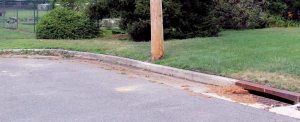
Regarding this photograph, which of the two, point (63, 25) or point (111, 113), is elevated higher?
point (63, 25)

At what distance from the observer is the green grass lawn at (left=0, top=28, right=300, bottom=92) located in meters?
9.28

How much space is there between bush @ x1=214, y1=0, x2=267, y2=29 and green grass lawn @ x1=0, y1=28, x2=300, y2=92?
5.45 m

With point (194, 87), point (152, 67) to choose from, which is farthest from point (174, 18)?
point (194, 87)

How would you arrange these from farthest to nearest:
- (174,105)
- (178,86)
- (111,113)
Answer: (178,86) → (174,105) → (111,113)

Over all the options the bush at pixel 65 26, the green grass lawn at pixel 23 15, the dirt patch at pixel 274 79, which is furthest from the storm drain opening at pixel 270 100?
the green grass lawn at pixel 23 15

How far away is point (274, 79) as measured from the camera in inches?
349

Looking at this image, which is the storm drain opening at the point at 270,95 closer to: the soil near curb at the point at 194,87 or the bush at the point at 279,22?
the soil near curb at the point at 194,87

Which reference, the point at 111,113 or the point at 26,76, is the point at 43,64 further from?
the point at 111,113

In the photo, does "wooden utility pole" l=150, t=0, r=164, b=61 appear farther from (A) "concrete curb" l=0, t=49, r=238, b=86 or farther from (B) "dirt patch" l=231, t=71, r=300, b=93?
(B) "dirt patch" l=231, t=71, r=300, b=93

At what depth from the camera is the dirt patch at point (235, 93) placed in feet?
26.9

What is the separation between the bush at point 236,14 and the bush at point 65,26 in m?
5.22

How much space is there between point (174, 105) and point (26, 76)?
4076 mm

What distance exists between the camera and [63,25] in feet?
58.8

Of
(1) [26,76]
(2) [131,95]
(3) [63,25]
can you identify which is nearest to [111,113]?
(2) [131,95]
